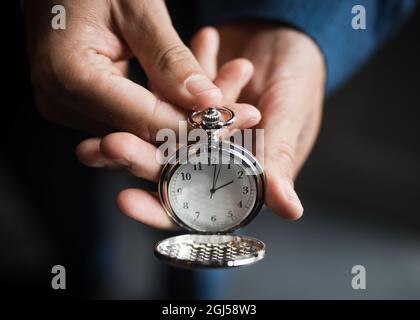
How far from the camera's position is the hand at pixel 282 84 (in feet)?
3.65

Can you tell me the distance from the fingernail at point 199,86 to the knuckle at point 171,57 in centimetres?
4

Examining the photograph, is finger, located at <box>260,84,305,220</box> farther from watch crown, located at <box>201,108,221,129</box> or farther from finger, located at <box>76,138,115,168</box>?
finger, located at <box>76,138,115,168</box>

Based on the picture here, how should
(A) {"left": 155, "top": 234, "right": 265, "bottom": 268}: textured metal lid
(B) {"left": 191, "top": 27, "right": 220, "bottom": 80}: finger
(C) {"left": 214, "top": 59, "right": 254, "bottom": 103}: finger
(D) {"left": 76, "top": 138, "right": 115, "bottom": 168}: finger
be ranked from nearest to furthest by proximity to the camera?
(A) {"left": 155, "top": 234, "right": 265, "bottom": 268}: textured metal lid → (D) {"left": 76, "top": 138, "right": 115, "bottom": 168}: finger → (C) {"left": 214, "top": 59, "right": 254, "bottom": 103}: finger → (B) {"left": 191, "top": 27, "right": 220, "bottom": 80}: finger

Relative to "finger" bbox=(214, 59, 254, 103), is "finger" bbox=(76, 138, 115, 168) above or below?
below

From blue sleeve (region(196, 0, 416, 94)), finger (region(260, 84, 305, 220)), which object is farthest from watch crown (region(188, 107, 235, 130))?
blue sleeve (region(196, 0, 416, 94))

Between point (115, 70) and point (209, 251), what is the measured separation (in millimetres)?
348

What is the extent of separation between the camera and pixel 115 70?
3.47 feet

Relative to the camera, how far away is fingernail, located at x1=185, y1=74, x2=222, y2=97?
37.2 inches

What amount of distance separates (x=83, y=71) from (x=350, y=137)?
5.25 feet

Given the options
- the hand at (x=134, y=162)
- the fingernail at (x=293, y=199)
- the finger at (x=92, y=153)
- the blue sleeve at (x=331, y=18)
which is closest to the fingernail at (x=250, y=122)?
the hand at (x=134, y=162)

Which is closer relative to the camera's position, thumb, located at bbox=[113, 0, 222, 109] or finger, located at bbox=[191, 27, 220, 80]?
thumb, located at bbox=[113, 0, 222, 109]

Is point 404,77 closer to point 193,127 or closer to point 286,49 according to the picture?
point 286,49

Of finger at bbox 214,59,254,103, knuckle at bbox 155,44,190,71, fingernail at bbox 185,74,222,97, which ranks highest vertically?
finger at bbox 214,59,254,103

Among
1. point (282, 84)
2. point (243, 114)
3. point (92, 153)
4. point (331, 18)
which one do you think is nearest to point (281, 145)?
point (243, 114)
